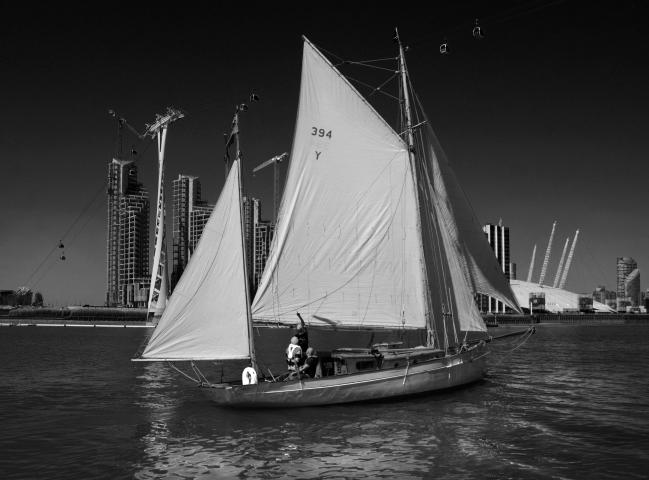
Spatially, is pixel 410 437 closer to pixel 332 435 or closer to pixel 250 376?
pixel 332 435

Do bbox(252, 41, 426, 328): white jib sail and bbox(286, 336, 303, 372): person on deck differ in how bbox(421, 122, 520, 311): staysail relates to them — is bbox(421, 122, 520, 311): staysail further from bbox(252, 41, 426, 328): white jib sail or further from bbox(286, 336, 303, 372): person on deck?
bbox(286, 336, 303, 372): person on deck

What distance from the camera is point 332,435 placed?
2527 centimetres

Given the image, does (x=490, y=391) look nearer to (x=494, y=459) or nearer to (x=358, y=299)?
(x=358, y=299)

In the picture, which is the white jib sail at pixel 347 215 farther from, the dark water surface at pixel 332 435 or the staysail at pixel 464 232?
the dark water surface at pixel 332 435

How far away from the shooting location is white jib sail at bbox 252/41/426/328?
112 ft

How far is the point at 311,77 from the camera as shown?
35.4 metres

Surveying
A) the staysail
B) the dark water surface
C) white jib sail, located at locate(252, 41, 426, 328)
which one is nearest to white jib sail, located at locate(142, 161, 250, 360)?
the dark water surface

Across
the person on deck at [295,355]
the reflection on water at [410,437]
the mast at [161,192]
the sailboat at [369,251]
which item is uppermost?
the mast at [161,192]

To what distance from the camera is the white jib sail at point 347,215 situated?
34125 millimetres

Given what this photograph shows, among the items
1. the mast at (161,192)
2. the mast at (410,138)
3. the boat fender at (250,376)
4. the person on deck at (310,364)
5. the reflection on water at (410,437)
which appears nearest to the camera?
the reflection on water at (410,437)

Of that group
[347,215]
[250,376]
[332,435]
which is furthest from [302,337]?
[347,215]

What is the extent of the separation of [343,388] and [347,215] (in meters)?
9.73

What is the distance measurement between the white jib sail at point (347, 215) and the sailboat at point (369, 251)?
6cm

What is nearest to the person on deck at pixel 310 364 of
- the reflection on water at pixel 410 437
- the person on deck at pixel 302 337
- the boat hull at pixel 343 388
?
the person on deck at pixel 302 337
